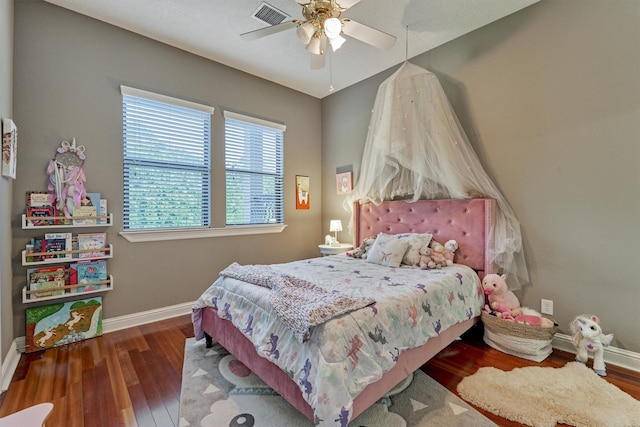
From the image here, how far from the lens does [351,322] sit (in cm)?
154

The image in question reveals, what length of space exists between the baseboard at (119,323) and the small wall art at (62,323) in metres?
0.07

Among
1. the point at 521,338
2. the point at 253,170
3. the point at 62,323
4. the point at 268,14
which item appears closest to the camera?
the point at 521,338

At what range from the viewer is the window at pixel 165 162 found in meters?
3.01

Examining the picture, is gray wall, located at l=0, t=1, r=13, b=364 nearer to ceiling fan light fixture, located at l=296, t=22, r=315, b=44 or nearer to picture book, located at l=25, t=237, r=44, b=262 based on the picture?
picture book, located at l=25, t=237, r=44, b=262

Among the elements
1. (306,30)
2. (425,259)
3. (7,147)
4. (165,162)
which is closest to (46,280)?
(7,147)

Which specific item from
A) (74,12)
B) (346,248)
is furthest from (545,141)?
(74,12)

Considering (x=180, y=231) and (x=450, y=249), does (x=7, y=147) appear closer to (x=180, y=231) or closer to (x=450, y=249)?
(x=180, y=231)

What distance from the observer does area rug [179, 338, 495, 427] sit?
163 centimetres

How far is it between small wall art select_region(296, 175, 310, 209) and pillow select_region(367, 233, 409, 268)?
168 cm

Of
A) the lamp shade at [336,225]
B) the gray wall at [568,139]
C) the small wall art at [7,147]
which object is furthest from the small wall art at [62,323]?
the gray wall at [568,139]

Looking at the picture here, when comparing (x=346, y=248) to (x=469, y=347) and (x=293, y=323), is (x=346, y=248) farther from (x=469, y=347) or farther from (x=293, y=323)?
(x=293, y=323)

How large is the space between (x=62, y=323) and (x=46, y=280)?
410mm

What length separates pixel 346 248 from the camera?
4.04 meters

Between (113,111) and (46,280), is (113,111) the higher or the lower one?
the higher one
